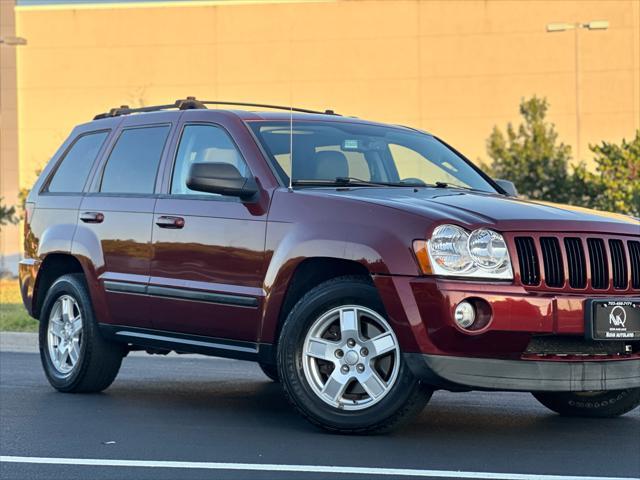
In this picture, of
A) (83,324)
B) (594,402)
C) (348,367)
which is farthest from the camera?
(83,324)

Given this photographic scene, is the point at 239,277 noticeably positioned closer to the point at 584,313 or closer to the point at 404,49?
the point at 584,313

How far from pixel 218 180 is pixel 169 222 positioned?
708 millimetres

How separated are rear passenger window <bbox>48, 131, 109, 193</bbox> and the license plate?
406 centimetres

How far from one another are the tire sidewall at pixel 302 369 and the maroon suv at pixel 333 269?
0.01m

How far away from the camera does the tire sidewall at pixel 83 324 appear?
29.0ft

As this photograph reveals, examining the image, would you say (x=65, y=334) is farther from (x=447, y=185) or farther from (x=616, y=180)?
(x=616, y=180)

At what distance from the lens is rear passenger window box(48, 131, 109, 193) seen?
9273 mm

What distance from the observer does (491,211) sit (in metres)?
6.85

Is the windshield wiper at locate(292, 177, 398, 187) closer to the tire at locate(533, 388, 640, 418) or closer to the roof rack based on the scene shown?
the roof rack

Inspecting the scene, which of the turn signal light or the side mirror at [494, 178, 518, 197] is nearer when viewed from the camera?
the turn signal light

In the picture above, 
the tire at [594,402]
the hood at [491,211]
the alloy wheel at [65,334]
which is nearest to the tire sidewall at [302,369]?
the hood at [491,211]

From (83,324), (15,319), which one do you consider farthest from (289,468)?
(15,319)

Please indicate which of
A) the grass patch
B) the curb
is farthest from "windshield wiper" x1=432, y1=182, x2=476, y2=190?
the grass patch

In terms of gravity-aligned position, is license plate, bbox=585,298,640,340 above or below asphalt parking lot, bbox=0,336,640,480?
above
